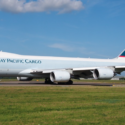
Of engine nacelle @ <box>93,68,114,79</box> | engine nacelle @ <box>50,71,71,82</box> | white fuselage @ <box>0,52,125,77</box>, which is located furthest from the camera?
white fuselage @ <box>0,52,125,77</box>

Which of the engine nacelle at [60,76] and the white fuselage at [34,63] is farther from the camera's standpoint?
the white fuselage at [34,63]

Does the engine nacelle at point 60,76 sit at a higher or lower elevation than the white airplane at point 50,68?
lower

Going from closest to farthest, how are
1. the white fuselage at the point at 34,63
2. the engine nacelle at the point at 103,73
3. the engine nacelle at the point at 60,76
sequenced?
the engine nacelle at the point at 60,76 < the engine nacelle at the point at 103,73 < the white fuselage at the point at 34,63

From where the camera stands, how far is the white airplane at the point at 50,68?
94.8 feet

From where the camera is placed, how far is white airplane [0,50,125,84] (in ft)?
94.8

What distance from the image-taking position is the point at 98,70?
95.0 feet

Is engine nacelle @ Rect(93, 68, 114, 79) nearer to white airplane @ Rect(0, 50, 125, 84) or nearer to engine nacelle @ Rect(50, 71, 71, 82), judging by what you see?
Result: white airplane @ Rect(0, 50, 125, 84)

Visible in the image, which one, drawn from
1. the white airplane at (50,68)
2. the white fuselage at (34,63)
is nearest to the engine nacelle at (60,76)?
the white airplane at (50,68)

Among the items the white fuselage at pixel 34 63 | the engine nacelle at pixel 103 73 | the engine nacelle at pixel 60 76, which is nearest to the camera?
the engine nacelle at pixel 60 76

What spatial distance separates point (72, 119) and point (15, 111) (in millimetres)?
2630

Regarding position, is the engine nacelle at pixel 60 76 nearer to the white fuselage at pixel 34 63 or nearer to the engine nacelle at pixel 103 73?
the white fuselage at pixel 34 63

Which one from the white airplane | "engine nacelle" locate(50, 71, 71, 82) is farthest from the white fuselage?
"engine nacelle" locate(50, 71, 71, 82)

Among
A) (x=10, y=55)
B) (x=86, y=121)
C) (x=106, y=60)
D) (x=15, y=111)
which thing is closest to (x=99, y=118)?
(x=86, y=121)

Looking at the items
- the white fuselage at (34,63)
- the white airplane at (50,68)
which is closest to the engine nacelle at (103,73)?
the white airplane at (50,68)
